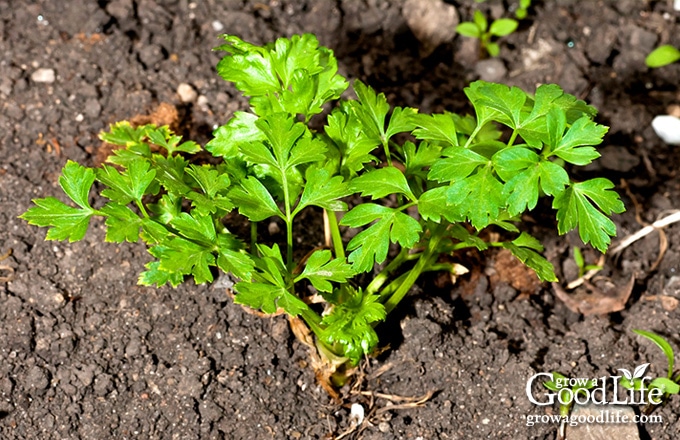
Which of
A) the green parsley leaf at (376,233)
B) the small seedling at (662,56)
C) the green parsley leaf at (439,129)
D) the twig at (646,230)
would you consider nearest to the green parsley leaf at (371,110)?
the green parsley leaf at (439,129)

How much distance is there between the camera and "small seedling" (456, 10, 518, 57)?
3117 mm

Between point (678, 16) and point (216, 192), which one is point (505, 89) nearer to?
point (216, 192)

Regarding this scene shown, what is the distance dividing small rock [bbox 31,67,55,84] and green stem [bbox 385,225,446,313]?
146cm

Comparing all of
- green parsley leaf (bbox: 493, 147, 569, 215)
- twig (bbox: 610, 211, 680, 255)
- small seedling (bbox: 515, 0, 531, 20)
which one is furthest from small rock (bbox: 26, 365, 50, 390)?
small seedling (bbox: 515, 0, 531, 20)

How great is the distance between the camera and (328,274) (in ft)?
6.49

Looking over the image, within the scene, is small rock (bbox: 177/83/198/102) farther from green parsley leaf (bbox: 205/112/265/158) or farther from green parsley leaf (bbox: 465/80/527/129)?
green parsley leaf (bbox: 465/80/527/129)

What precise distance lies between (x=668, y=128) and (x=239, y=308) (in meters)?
1.68

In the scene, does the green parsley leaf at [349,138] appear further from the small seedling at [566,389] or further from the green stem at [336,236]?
the small seedling at [566,389]

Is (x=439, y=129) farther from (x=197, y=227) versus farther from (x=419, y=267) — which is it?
(x=197, y=227)

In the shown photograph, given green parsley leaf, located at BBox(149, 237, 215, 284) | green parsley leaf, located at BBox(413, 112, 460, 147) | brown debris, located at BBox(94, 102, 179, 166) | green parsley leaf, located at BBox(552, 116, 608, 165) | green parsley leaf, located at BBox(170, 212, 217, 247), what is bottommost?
brown debris, located at BBox(94, 102, 179, 166)

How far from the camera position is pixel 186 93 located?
9.37 feet

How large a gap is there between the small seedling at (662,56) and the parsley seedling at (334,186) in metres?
1.25

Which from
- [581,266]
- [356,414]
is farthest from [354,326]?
[581,266]

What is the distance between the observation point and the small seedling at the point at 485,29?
3.12m
